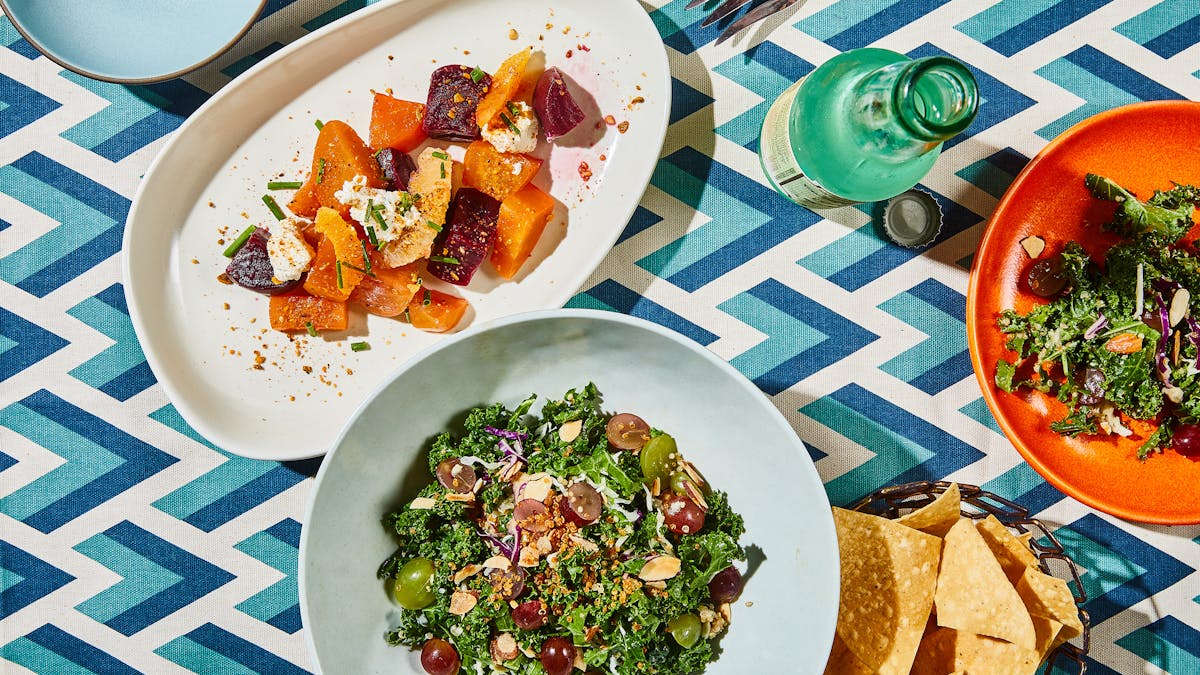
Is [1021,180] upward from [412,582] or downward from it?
upward

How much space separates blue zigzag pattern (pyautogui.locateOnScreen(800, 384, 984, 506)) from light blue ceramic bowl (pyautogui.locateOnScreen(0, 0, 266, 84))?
1411 mm

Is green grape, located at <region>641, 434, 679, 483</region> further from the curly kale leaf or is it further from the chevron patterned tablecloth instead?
the curly kale leaf

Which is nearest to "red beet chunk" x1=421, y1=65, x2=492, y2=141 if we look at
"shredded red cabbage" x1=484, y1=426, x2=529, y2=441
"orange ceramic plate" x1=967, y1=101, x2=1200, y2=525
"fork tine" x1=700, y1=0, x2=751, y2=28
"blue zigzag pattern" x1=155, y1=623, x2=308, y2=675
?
"fork tine" x1=700, y1=0, x2=751, y2=28

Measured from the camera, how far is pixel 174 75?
150 centimetres

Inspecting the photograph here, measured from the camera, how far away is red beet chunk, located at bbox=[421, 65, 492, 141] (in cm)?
149

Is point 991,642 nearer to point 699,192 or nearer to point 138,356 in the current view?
point 699,192

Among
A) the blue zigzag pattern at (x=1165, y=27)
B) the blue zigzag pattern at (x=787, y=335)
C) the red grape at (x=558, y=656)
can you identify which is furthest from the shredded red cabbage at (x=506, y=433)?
the blue zigzag pattern at (x=1165, y=27)

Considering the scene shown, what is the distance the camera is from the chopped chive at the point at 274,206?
1544mm

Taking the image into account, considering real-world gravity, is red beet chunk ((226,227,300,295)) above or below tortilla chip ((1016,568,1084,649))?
above

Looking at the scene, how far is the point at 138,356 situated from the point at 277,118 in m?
0.58

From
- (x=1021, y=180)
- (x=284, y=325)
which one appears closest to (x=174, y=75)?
(x=284, y=325)

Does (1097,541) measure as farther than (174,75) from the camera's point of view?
Yes

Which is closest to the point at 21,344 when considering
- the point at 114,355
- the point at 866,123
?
the point at 114,355

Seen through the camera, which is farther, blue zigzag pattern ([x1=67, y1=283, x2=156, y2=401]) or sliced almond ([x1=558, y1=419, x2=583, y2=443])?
blue zigzag pattern ([x1=67, y1=283, x2=156, y2=401])
